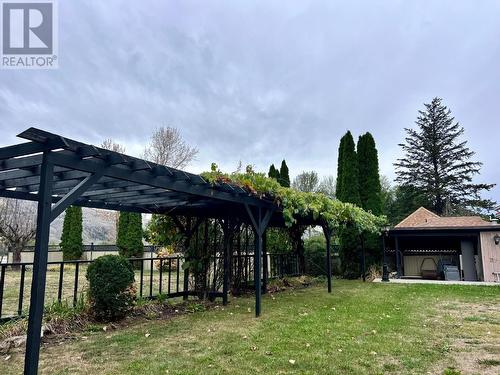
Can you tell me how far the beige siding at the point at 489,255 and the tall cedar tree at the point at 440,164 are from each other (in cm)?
1551

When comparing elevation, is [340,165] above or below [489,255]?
above

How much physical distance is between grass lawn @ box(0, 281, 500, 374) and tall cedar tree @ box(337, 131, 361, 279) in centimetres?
678

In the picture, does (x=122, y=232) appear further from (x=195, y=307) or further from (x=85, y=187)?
(x=85, y=187)

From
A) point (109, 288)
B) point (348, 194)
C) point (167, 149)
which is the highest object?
point (167, 149)

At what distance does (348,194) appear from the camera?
14641 mm

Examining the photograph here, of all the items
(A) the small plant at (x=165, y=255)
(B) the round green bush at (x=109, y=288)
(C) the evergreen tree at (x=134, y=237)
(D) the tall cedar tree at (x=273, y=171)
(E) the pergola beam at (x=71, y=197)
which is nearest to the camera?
(E) the pergola beam at (x=71, y=197)

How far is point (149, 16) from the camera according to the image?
9172mm

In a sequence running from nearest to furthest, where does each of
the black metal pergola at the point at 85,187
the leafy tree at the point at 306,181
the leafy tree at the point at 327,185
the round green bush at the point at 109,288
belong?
1. the black metal pergola at the point at 85,187
2. the round green bush at the point at 109,288
3. the leafy tree at the point at 306,181
4. the leafy tree at the point at 327,185

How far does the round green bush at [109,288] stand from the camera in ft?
17.6

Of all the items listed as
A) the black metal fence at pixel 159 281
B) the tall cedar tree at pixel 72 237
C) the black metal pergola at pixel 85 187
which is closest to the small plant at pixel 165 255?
the black metal fence at pixel 159 281

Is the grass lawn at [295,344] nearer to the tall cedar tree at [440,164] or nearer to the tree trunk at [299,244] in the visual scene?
the tree trunk at [299,244]

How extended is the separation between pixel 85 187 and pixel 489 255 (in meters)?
13.4

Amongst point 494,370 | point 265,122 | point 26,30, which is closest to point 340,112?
point 265,122

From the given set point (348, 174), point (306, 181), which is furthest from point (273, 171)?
point (306, 181)
